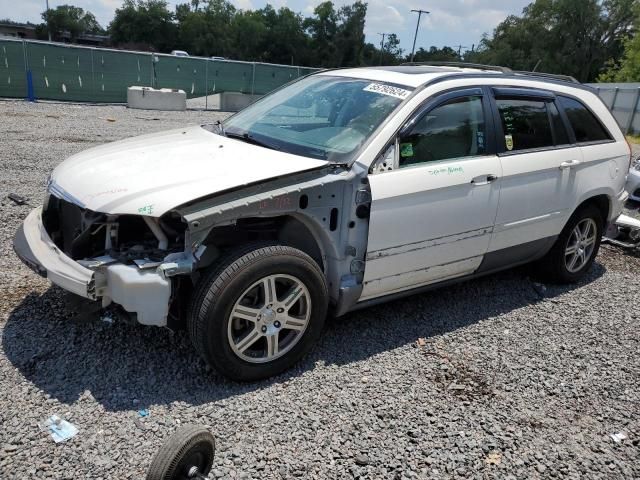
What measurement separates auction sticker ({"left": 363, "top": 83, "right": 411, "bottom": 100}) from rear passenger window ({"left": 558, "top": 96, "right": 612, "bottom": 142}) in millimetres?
1765

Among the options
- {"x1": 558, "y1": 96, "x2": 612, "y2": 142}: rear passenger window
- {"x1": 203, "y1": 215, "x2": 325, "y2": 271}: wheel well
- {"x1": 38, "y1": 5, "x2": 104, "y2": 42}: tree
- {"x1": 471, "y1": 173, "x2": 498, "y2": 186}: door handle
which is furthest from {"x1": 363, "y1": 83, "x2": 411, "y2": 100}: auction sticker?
{"x1": 38, "y1": 5, "x2": 104, "y2": 42}: tree

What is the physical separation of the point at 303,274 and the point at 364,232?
1.62 ft

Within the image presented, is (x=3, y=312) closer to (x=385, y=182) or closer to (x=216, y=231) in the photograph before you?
(x=216, y=231)

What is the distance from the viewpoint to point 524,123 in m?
4.24

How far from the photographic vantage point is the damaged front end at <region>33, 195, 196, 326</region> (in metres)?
2.76

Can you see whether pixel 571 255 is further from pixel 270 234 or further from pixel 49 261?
pixel 49 261

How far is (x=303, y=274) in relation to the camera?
313 cm

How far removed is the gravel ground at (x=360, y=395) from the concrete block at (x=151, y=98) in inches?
606

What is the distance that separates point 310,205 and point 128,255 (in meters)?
1.07

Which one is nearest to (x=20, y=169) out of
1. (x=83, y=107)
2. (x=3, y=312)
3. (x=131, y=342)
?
(x=3, y=312)

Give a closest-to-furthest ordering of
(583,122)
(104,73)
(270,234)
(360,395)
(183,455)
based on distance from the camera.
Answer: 1. (183,455)
2. (360,395)
3. (270,234)
4. (583,122)
5. (104,73)

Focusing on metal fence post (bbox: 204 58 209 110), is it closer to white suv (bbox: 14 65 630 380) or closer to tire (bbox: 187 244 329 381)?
white suv (bbox: 14 65 630 380)

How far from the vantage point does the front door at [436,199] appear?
343 centimetres

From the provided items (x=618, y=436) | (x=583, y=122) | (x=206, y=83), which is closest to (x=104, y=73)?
(x=206, y=83)
